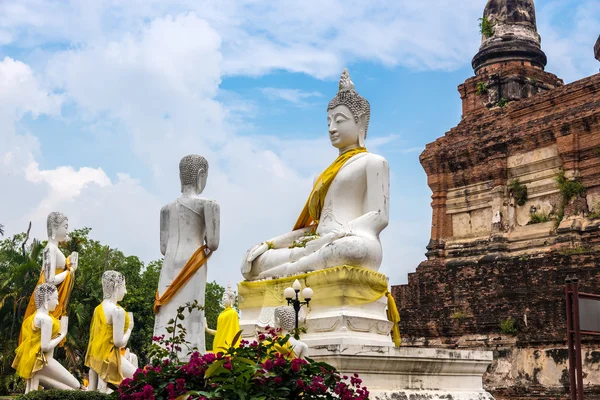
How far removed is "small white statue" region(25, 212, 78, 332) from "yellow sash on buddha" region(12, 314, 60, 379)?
0.87m

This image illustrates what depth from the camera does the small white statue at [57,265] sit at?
37.9 ft

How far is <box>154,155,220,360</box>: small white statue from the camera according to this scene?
8398 millimetres

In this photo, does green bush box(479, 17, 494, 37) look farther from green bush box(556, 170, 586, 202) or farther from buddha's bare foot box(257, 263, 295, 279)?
buddha's bare foot box(257, 263, 295, 279)

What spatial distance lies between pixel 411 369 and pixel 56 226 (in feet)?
20.5

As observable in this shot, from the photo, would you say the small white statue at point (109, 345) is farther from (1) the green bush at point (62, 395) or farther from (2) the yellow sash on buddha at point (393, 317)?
(2) the yellow sash on buddha at point (393, 317)

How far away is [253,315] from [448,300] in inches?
439

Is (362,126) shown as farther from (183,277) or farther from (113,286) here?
(113,286)

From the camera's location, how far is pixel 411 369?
801cm

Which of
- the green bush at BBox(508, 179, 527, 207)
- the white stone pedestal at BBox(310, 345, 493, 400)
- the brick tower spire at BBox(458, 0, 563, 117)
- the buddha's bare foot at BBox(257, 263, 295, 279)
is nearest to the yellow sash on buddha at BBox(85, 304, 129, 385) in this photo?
the buddha's bare foot at BBox(257, 263, 295, 279)

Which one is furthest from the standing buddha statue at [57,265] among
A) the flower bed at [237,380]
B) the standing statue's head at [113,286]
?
the flower bed at [237,380]

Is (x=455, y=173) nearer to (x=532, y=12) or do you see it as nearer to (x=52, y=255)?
(x=532, y=12)

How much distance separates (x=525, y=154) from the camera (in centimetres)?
2167

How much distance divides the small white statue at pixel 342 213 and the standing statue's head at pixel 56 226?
11.6 ft

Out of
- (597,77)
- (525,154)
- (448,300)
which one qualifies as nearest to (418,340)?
(448,300)
